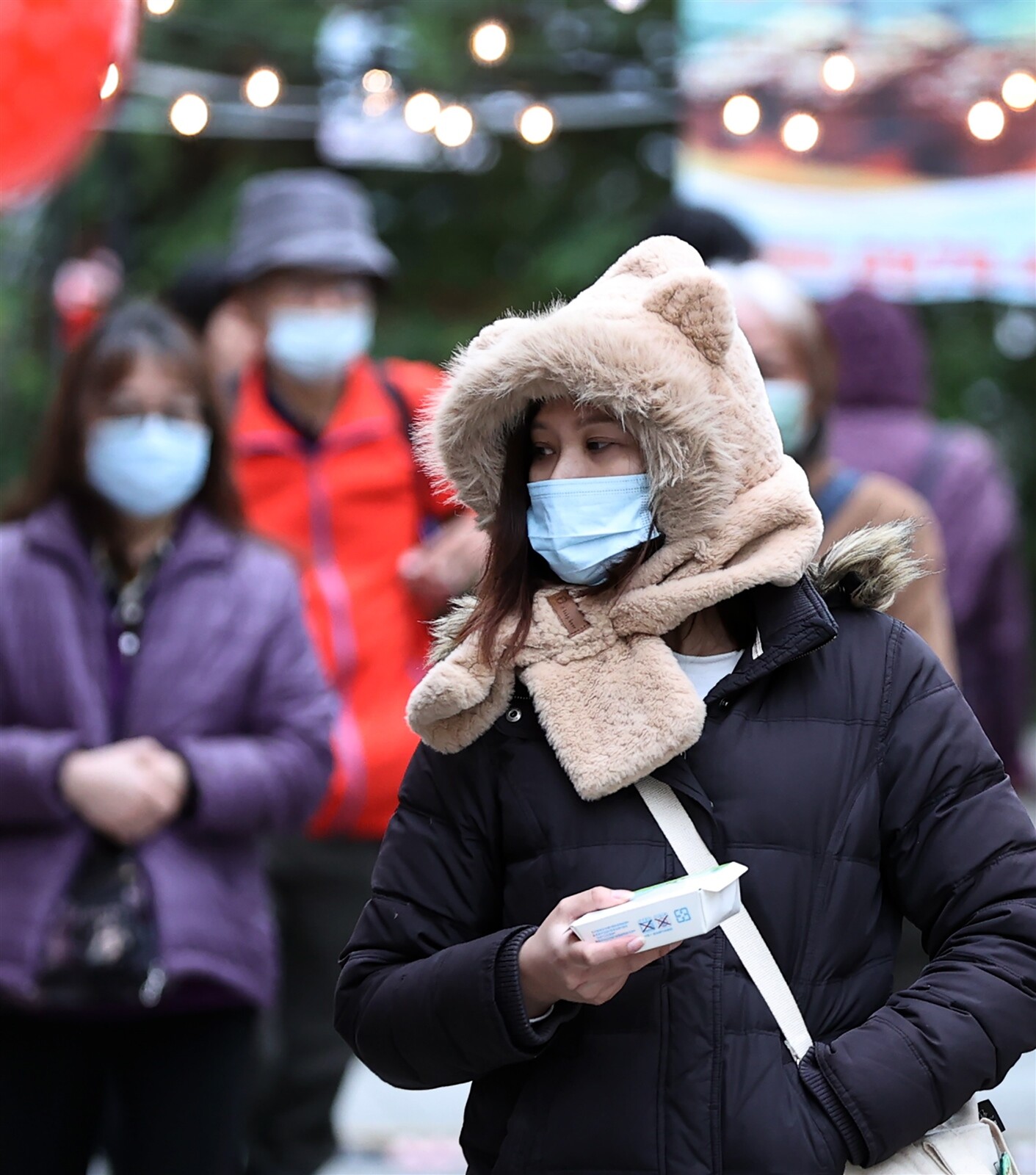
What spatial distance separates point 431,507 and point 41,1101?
76.8 inches

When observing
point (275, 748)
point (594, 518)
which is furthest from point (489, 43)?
point (594, 518)

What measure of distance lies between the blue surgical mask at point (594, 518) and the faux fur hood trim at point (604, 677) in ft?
0.22

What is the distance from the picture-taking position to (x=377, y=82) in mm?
8117

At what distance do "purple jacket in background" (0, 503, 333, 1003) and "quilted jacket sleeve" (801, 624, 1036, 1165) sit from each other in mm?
1926

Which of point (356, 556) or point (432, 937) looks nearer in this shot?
point (432, 937)

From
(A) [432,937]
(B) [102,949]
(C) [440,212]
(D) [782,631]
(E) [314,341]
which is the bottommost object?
(B) [102,949]

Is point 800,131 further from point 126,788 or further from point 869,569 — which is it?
point 869,569

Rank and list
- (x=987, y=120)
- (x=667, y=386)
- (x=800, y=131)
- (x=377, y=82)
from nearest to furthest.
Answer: (x=667, y=386)
(x=987, y=120)
(x=800, y=131)
(x=377, y=82)

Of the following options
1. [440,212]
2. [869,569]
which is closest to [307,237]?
[869,569]

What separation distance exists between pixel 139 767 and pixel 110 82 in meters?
1.60

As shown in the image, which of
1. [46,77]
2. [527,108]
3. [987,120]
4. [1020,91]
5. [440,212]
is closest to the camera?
[46,77]

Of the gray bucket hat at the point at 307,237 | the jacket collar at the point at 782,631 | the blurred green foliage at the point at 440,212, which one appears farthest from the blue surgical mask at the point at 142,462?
the blurred green foliage at the point at 440,212

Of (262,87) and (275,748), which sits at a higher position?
(262,87)

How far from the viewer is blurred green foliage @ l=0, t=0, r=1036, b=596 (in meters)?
10.6
